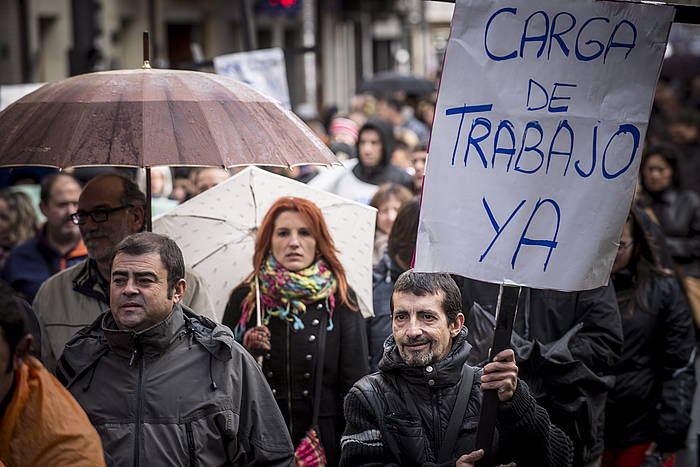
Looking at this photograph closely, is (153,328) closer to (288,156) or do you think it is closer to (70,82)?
(288,156)

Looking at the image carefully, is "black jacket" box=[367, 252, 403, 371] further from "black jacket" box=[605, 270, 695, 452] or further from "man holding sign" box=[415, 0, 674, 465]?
"man holding sign" box=[415, 0, 674, 465]

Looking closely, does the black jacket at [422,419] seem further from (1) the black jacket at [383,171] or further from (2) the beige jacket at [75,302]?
(1) the black jacket at [383,171]

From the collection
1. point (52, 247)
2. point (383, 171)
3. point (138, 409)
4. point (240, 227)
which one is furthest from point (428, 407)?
point (383, 171)

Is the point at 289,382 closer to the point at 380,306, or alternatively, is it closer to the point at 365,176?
the point at 380,306

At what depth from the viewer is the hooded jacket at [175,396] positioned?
380 centimetres

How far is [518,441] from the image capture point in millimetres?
3938

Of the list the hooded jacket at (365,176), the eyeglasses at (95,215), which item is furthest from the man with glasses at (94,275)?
the hooded jacket at (365,176)

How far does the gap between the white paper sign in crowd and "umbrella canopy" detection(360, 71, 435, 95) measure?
57.6ft

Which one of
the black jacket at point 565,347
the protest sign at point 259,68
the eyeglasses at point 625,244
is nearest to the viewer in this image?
the black jacket at point 565,347

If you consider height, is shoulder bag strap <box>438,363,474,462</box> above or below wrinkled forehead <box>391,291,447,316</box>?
below

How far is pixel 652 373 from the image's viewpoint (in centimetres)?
577

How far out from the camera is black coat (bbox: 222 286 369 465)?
16.7 ft

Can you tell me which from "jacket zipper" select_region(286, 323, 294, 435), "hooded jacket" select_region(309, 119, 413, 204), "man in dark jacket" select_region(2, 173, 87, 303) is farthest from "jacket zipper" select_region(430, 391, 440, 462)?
"hooded jacket" select_region(309, 119, 413, 204)

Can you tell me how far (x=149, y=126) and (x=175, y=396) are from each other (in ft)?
3.47
